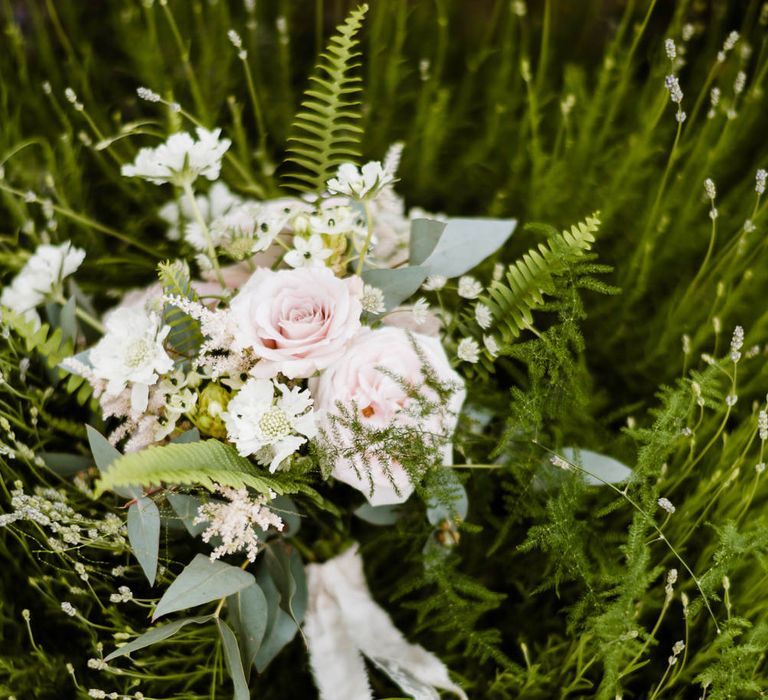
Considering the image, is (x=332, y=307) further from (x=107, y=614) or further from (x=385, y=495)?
(x=107, y=614)

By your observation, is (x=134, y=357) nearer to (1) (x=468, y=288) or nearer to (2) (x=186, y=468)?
(2) (x=186, y=468)

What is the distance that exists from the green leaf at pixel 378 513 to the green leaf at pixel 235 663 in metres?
0.15

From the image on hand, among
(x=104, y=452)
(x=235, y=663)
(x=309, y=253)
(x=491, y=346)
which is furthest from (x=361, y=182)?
(x=235, y=663)

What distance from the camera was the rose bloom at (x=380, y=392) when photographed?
21.6 inches

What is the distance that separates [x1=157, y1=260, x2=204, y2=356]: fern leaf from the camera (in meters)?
0.57

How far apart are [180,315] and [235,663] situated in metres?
0.28

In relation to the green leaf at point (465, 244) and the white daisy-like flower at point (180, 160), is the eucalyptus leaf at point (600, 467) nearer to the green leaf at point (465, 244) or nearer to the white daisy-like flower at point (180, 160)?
the green leaf at point (465, 244)

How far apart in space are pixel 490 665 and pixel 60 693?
0.42m

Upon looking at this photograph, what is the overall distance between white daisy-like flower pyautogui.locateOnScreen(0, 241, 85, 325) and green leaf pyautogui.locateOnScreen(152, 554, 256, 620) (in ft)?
0.85

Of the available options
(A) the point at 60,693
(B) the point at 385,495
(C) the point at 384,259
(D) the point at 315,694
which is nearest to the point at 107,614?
(A) the point at 60,693

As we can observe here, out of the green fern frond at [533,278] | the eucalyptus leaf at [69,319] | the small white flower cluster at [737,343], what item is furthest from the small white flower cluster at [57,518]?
the small white flower cluster at [737,343]

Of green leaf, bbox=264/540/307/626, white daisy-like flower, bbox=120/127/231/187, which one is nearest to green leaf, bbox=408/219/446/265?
white daisy-like flower, bbox=120/127/231/187

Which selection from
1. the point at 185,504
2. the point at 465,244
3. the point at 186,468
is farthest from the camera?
the point at 465,244

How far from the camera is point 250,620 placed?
2.05ft
